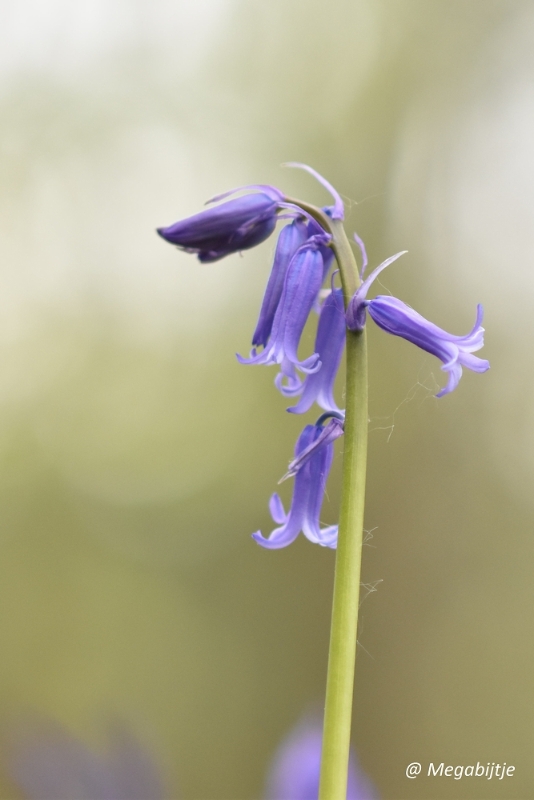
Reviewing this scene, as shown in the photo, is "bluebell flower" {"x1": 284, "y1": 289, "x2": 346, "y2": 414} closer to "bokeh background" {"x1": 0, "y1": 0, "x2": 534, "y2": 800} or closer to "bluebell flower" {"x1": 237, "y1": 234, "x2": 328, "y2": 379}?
"bluebell flower" {"x1": 237, "y1": 234, "x2": 328, "y2": 379}

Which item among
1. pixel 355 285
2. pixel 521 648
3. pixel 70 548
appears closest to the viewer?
pixel 355 285

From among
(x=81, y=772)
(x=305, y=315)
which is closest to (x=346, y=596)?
(x=305, y=315)

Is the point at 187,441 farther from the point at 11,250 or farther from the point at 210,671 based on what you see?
the point at 11,250

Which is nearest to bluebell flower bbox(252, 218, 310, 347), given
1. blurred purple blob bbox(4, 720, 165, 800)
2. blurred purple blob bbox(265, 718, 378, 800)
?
blurred purple blob bbox(265, 718, 378, 800)

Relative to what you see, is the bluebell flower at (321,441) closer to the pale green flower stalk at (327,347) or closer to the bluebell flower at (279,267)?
the pale green flower stalk at (327,347)

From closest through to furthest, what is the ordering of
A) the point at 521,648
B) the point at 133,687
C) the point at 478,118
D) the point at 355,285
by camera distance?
the point at 355,285 → the point at 521,648 → the point at 478,118 → the point at 133,687

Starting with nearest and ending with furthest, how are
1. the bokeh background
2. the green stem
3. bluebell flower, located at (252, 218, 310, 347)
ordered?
the green stem, bluebell flower, located at (252, 218, 310, 347), the bokeh background

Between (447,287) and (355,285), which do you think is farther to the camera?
(447,287)

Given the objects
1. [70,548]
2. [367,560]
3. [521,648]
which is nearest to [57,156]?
[70,548]

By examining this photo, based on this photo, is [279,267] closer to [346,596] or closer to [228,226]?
[228,226]
